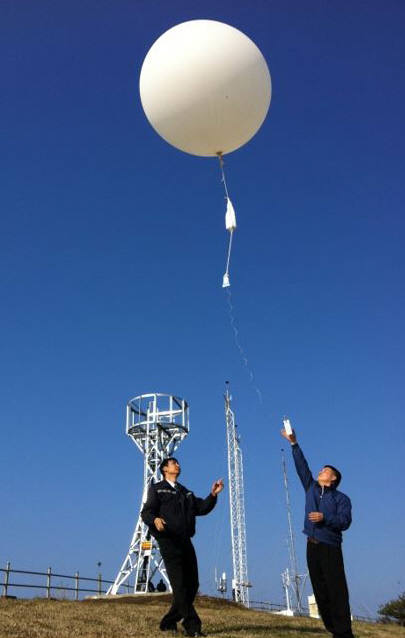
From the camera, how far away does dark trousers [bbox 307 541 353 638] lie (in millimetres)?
5895

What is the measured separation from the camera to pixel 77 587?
2298 cm

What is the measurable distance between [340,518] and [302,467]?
809 millimetres

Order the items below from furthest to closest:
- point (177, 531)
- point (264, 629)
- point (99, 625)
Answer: point (264, 629)
point (99, 625)
point (177, 531)

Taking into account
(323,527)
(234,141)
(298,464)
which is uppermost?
(234,141)

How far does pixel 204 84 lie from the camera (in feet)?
29.6

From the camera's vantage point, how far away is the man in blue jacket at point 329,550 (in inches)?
234

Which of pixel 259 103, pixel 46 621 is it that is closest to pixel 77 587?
pixel 46 621

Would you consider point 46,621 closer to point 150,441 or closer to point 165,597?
point 165,597

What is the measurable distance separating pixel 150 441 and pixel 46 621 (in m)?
20.9

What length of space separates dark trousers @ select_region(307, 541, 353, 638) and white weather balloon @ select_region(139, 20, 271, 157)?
6.44m

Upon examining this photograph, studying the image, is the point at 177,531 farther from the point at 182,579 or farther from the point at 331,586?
the point at 331,586

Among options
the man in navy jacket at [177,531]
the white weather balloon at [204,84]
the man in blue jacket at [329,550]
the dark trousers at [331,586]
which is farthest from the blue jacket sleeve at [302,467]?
the white weather balloon at [204,84]

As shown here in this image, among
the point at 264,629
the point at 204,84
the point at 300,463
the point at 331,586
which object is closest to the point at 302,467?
the point at 300,463

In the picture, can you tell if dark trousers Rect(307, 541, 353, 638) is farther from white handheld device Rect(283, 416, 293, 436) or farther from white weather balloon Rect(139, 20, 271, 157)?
white weather balloon Rect(139, 20, 271, 157)
